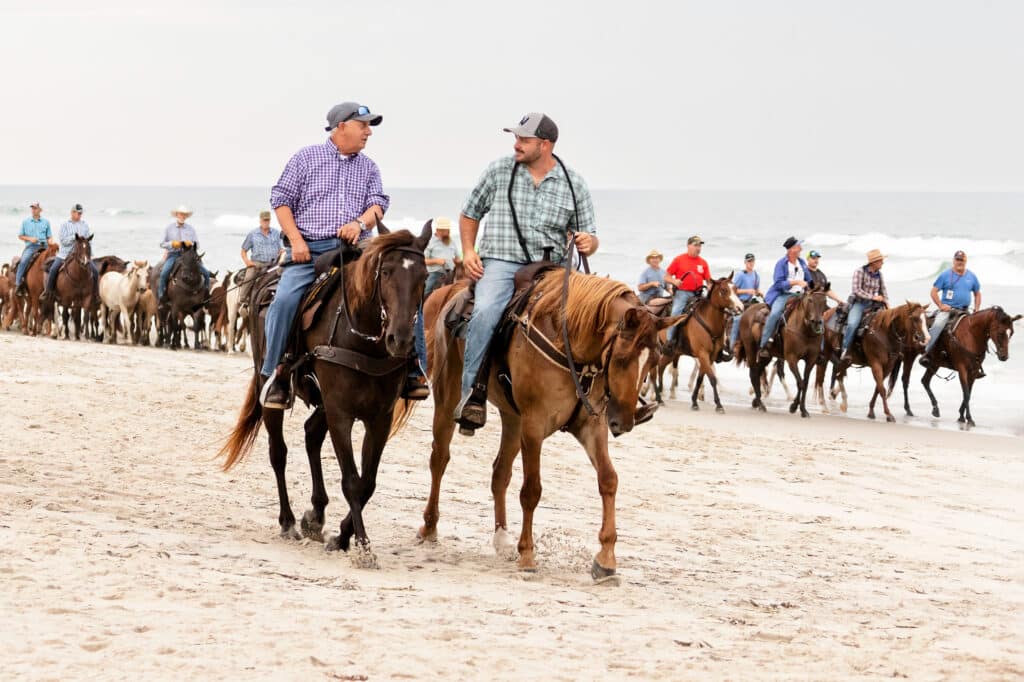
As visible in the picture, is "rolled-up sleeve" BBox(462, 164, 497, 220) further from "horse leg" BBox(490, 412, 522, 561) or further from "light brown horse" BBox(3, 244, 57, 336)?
"light brown horse" BBox(3, 244, 57, 336)

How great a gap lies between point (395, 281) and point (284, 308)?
3.41 ft

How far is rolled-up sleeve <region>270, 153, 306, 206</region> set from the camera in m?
8.11

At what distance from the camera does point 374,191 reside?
330 inches

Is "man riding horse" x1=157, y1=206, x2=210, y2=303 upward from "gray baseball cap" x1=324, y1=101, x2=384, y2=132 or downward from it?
downward

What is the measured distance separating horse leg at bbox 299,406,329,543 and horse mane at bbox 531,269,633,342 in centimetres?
164

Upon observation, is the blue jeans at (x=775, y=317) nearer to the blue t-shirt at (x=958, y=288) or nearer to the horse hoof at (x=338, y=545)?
the blue t-shirt at (x=958, y=288)

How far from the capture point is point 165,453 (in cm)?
1080

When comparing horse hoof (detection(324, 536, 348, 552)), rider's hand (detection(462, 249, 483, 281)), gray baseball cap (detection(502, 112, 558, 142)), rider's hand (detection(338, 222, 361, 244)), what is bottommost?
horse hoof (detection(324, 536, 348, 552))

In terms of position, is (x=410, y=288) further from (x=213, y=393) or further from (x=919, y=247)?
(x=919, y=247)

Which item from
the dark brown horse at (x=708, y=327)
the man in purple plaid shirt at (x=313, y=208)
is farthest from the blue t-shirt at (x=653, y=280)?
the man in purple plaid shirt at (x=313, y=208)

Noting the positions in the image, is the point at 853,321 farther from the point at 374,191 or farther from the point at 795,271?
the point at 374,191

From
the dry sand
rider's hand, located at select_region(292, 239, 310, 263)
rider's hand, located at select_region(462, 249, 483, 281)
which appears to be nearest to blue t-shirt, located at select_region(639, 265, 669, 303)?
the dry sand

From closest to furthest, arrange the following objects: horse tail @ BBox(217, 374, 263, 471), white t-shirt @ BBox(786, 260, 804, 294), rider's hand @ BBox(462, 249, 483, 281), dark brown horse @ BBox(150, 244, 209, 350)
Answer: rider's hand @ BBox(462, 249, 483, 281)
horse tail @ BBox(217, 374, 263, 471)
white t-shirt @ BBox(786, 260, 804, 294)
dark brown horse @ BBox(150, 244, 209, 350)

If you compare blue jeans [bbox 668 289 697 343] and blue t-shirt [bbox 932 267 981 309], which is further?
blue t-shirt [bbox 932 267 981 309]
